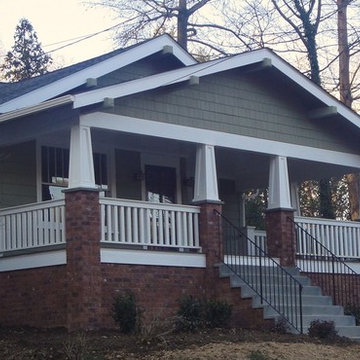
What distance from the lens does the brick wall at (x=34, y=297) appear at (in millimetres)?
16344

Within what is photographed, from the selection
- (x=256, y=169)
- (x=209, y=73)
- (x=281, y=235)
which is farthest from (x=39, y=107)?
(x=256, y=169)

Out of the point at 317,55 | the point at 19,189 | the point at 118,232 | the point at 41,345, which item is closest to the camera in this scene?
the point at 41,345

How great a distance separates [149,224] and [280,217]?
3.58 m

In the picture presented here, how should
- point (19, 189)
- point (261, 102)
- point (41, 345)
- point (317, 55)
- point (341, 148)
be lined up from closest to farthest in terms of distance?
1. point (41, 345)
2. point (19, 189)
3. point (261, 102)
4. point (341, 148)
5. point (317, 55)

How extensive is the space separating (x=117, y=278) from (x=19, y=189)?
3.32 m

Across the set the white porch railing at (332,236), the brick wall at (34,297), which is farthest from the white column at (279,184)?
the brick wall at (34,297)

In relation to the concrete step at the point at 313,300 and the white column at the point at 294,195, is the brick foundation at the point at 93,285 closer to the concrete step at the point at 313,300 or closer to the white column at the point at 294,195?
the concrete step at the point at 313,300

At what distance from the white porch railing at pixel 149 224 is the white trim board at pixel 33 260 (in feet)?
2.71

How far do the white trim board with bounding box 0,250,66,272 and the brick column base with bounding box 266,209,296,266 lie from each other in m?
5.34

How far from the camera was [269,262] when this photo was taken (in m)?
19.5

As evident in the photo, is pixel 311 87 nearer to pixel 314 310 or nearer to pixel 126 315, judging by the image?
pixel 314 310

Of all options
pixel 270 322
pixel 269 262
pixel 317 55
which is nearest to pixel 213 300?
pixel 270 322

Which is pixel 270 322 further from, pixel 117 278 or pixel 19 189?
pixel 19 189

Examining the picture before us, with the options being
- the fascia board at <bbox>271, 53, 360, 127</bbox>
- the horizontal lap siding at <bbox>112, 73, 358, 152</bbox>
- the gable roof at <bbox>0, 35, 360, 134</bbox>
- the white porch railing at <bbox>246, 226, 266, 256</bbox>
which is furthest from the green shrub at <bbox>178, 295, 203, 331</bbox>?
the white porch railing at <bbox>246, 226, 266, 256</bbox>
